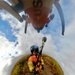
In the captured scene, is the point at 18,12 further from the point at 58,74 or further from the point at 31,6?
the point at 58,74

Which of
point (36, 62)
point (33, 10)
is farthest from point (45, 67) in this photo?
point (33, 10)

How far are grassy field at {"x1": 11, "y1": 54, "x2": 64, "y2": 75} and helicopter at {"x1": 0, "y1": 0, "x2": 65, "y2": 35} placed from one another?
58.5 inches

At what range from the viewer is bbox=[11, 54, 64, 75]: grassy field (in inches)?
435

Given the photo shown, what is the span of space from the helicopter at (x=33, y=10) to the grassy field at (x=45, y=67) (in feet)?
4.88

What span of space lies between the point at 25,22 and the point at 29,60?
1.78 metres

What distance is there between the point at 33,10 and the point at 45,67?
2684mm

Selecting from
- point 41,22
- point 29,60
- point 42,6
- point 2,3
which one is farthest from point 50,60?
point 2,3

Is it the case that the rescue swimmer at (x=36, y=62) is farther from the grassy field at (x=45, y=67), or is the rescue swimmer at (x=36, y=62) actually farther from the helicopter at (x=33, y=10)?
the helicopter at (x=33, y=10)

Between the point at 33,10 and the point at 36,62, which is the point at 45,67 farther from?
the point at 33,10

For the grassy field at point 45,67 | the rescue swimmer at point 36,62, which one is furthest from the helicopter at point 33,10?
the grassy field at point 45,67

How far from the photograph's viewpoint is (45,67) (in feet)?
36.7

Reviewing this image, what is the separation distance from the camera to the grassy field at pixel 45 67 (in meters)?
11.0

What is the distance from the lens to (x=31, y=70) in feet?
34.9

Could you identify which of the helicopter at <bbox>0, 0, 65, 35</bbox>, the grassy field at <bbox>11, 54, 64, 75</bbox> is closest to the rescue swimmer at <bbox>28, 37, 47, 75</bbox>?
the grassy field at <bbox>11, 54, 64, 75</bbox>
